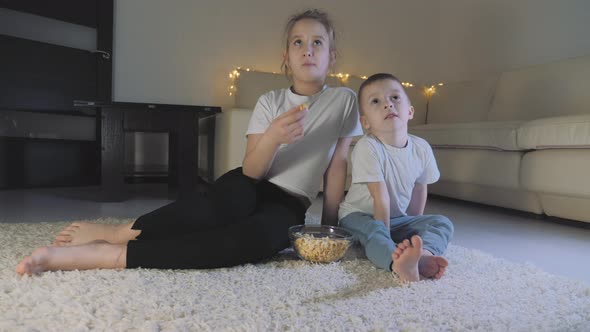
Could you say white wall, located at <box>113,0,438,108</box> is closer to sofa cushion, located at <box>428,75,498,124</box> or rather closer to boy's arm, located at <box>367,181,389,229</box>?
sofa cushion, located at <box>428,75,498,124</box>

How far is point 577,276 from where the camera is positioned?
108 centimetres

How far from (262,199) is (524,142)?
4.64 ft

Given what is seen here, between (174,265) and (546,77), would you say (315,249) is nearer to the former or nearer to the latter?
(174,265)

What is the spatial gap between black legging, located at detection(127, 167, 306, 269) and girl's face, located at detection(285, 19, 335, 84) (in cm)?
34

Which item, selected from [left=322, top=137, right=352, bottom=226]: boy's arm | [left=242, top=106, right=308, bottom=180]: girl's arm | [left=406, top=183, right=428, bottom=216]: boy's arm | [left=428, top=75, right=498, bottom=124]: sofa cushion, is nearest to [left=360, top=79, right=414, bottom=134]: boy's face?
[left=322, top=137, right=352, bottom=226]: boy's arm

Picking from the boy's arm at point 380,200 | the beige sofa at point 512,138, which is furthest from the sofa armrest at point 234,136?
the boy's arm at point 380,200

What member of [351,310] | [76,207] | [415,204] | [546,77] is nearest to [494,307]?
[351,310]

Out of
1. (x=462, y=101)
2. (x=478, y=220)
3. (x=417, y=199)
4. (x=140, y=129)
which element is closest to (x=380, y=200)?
(x=417, y=199)

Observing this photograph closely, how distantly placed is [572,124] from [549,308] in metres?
1.25

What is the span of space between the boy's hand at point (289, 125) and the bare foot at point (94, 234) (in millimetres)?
409

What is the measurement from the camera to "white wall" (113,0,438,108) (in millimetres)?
3074

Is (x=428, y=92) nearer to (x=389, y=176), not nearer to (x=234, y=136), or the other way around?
(x=234, y=136)

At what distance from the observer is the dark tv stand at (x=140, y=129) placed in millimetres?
2158

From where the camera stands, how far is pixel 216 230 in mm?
953
